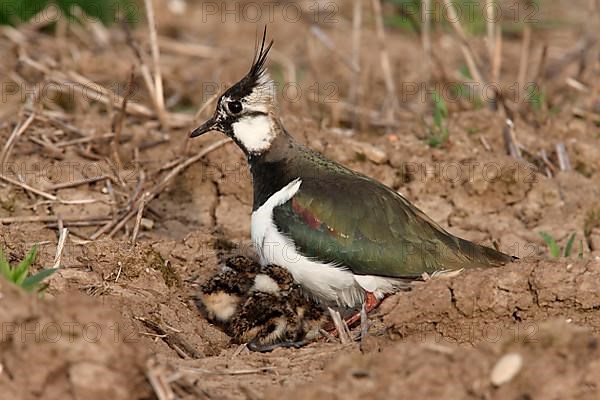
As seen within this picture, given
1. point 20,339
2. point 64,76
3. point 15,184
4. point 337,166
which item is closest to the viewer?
point 20,339

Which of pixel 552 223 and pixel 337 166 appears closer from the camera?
pixel 337 166

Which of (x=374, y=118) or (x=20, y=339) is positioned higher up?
(x=20, y=339)

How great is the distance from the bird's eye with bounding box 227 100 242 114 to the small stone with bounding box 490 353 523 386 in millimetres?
3065

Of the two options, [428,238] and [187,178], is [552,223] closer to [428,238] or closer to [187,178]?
[428,238]

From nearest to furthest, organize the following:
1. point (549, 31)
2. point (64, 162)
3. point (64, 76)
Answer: point (64, 162)
point (64, 76)
point (549, 31)

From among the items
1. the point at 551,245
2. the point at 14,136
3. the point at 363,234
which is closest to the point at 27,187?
the point at 14,136

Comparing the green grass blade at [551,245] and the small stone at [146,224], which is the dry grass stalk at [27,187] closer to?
the small stone at [146,224]

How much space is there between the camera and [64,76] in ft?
28.6

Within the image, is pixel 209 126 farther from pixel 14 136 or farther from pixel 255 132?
pixel 14 136

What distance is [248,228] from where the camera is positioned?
7445 millimetres

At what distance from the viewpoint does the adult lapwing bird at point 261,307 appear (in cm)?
579

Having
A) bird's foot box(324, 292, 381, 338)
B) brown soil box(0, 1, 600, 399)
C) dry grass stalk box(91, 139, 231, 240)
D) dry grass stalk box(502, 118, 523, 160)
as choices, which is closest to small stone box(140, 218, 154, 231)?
brown soil box(0, 1, 600, 399)

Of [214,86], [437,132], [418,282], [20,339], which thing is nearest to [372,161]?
[437,132]

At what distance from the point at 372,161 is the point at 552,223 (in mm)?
1460
